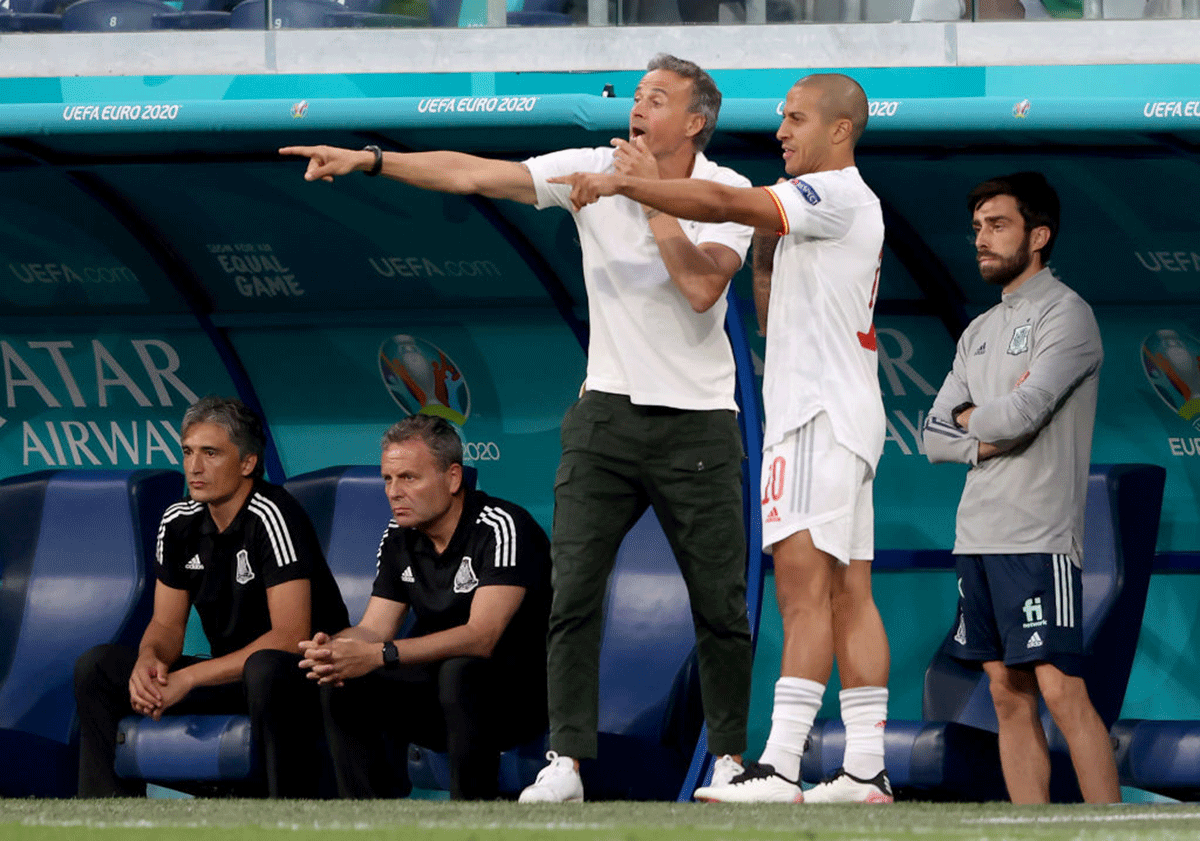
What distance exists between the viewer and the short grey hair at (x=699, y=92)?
14.3 feet

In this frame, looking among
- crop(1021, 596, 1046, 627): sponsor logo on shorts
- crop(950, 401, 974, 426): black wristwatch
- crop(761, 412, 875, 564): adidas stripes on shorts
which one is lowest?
crop(1021, 596, 1046, 627): sponsor logo on shorts

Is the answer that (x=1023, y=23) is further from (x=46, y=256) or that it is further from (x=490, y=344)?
(x=46, y=256)

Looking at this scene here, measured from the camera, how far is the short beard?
4.88m

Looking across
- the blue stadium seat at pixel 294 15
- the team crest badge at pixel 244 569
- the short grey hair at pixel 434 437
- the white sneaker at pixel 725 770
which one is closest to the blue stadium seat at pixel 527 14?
the blue stadium seat at pixel 294 15

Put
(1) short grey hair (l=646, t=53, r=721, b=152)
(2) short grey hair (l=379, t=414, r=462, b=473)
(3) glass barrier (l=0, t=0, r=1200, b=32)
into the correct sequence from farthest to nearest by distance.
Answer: (3) glass barrier (l=0, t=0, r=1200, b=32)
(2) short grey hair (l=379, t=414, r=462, b=473)
(1) short grey hair (l=646, t=53, r=721, b=152)

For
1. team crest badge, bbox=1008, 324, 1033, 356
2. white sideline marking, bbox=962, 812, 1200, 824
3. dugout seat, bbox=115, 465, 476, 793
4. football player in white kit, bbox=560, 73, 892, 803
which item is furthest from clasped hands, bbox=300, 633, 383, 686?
white sideline marking, bbox=962, 812, 1200, 824

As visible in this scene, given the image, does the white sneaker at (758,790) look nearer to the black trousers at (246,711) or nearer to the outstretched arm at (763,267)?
the outstretched arm at (763,267)

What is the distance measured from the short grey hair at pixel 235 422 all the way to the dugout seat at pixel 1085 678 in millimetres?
1818

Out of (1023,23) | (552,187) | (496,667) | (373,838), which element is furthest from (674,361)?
(1023,23)

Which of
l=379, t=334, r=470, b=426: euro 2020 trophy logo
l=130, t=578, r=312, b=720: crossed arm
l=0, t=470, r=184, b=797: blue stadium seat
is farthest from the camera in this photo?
l=379, t=334, r=470, b=426: euro 2020 trophy logo

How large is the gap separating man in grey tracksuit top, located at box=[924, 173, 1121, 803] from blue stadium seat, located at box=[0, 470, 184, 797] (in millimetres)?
2554

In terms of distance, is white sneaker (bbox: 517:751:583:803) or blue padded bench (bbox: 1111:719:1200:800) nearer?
white sneaker (bbox: 517:751:583:803)

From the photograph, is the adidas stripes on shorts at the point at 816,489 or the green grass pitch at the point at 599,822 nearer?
the green grass pitch at the point at 599,822

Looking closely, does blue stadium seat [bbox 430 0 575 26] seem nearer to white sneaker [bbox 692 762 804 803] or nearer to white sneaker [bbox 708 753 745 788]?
white sneaker [bbox 708 753 745 788]
